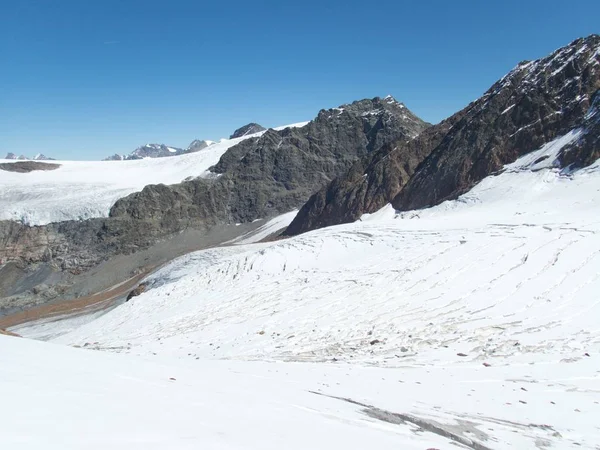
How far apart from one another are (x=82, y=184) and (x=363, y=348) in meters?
100

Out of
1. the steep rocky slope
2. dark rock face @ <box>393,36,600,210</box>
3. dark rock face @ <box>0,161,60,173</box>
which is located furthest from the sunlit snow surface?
dark rock face @ <box>0,161,60,173</box>

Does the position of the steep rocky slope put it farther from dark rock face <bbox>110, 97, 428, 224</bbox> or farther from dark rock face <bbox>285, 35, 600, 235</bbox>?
dark rock face <bbox>285, 35, 600, 235</bbox>

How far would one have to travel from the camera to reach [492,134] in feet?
157

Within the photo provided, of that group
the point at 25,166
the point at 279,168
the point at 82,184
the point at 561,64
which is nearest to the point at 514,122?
the point at 561,64

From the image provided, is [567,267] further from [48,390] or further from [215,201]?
[215,201]

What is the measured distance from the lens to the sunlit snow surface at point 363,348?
4.92 metres

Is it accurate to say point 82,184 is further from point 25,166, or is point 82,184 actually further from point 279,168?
point 279,168

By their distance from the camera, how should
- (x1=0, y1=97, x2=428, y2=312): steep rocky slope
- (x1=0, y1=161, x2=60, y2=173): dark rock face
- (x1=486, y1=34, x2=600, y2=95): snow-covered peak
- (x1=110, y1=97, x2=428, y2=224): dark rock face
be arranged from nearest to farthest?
(x1=486, y1=34, x2=600, y2=95): snow-covered peak, (x1=0, y1=97, x2=428, y2=312): steep rocky slope, (x1=110, y1=97, x2=428, y2=224): dark rock face, (x1=0, y1=161, x2=60, y2=173): dark rock face

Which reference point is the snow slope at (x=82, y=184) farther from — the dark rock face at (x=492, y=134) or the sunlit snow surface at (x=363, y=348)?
the sunlit snow surface at (x=363, y=348)

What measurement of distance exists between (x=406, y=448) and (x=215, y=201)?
98294 mm

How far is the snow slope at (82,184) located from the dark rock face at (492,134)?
54.8m

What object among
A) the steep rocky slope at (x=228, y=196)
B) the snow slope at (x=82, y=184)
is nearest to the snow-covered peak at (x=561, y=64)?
the steep rocky slope at (x=228, y=196)

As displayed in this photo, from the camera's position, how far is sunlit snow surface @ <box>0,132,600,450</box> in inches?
194

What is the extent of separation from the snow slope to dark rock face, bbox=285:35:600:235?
54.8m
